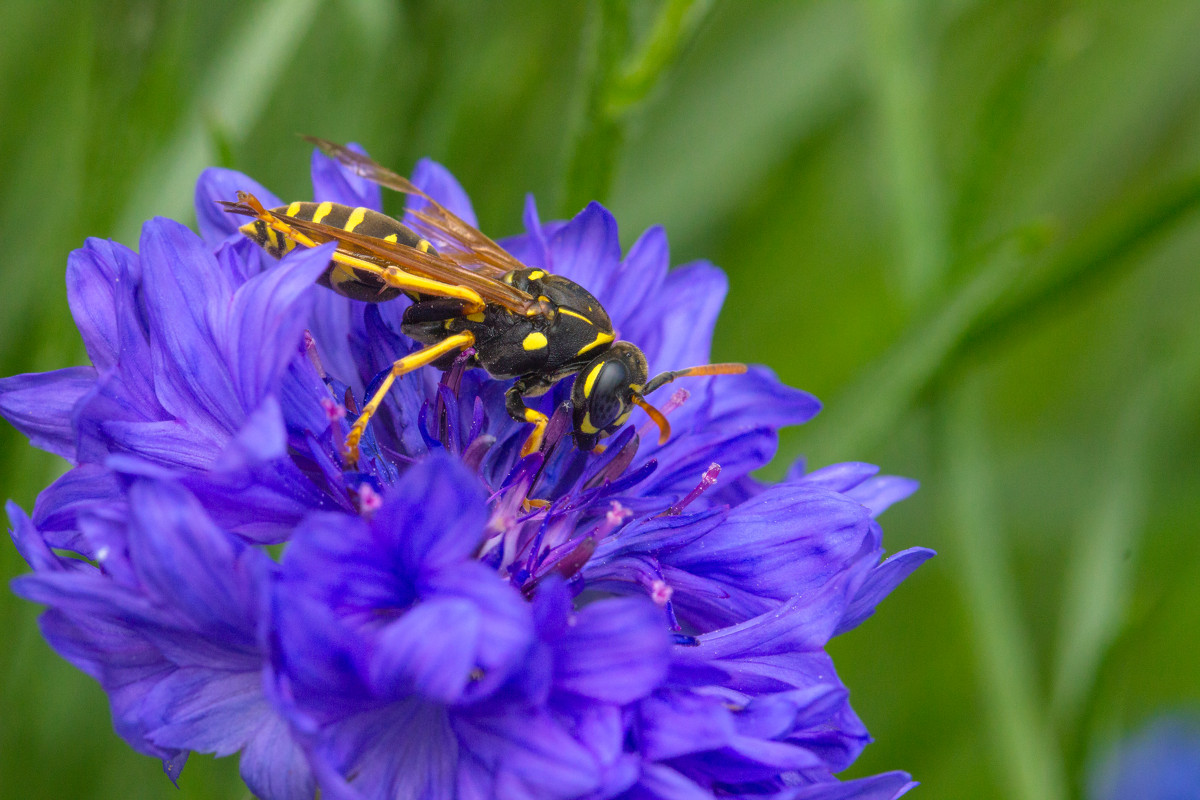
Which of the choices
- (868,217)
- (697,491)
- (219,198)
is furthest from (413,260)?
(868,217)

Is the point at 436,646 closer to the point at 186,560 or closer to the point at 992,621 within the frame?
the point at 186,560

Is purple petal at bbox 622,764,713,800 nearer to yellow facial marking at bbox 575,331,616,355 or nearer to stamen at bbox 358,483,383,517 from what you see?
stamen at bbox 358,483,383,517

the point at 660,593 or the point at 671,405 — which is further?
the point at 671,405

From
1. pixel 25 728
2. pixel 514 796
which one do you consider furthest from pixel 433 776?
pixel 25 728

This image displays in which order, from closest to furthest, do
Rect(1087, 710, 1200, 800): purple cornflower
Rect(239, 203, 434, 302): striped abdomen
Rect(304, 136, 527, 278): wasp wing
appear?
1. Rect(239, 203, 434, 302): striped abdomen
2. Rect(304, 136, 527, 278): wasp wing
3. Rect(1087, 710, 1200, 800): purple cornflower

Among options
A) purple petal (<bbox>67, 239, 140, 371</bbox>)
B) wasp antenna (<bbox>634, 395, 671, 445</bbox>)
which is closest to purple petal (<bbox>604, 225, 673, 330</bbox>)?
wasp antenna (<bbox>634, 395, 671, 445</bbox>)

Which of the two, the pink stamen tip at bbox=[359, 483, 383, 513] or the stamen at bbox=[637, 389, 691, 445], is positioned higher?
the stamen at bbox=[637, 389, 691, 445]

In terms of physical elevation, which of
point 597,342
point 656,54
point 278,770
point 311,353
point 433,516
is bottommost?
point 278,770
